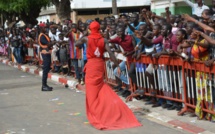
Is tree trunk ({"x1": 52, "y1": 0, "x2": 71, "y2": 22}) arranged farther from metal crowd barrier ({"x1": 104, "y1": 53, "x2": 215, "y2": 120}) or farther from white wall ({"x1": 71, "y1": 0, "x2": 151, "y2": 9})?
white wall ({"x1": 71, "y1": 0, "x2": 151, "y2": 9})

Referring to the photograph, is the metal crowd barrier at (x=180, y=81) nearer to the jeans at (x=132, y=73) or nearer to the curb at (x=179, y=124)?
the jeans at (x=132, y=73)

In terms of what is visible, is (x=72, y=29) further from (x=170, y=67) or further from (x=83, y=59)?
(x=170, y=67)

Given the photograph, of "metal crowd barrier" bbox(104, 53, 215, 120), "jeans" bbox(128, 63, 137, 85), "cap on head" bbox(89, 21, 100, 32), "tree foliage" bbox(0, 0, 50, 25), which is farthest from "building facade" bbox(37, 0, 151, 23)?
"cap on head" bbox(89, 21, 100, 32)

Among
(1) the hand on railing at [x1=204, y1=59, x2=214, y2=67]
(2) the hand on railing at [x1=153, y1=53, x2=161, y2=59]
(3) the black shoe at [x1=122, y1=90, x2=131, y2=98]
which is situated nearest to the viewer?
(1) the hand on railing at [x1=204, y1=59, x2=214, y2=67]

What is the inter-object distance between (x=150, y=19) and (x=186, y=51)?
4216mm

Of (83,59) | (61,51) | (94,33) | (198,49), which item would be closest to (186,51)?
(198,49)

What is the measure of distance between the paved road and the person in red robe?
21cm

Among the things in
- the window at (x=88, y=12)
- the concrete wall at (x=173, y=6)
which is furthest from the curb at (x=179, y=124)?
the window at (x=88, y=12)

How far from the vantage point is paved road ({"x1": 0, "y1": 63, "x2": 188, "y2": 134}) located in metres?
7.41

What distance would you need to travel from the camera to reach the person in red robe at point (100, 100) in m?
7.50

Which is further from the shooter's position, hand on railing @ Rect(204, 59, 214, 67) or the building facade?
the building facade

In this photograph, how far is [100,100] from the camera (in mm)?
7672

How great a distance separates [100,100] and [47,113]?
1.70 meters

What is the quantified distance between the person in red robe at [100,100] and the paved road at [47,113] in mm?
206
